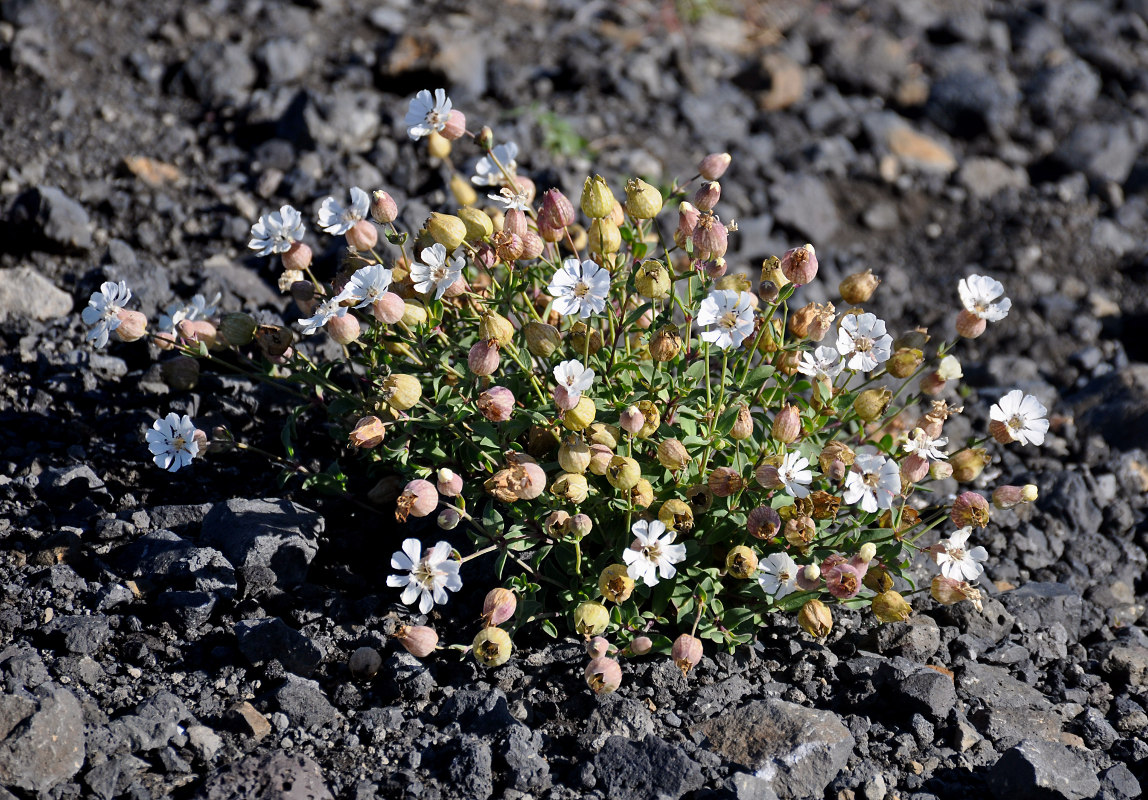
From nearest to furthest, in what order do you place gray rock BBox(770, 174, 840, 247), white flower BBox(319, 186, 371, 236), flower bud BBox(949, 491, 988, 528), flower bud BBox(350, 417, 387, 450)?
flower bud BBox(350, 417, 387, 450), flower bud BBox(949, 491, 988, 528), white flower BBox(319, 186, 371, 236), gray rock BBox(770, 174, 840, 247)

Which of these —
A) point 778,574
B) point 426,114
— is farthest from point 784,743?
point 426,114

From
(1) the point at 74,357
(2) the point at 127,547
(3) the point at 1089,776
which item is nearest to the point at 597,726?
(3) the point at 1089,776

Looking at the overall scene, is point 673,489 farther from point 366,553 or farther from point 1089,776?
point 1089,776

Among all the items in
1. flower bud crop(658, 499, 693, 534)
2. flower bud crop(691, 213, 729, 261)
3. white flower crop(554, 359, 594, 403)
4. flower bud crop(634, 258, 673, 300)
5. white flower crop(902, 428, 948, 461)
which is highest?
flower bud crop(691, 213, 729, 261)

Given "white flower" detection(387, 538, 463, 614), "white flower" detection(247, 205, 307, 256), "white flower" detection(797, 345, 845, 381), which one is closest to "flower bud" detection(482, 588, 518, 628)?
"white flower" detection(387, 538, 463, 614)

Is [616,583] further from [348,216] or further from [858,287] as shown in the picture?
[348,216]

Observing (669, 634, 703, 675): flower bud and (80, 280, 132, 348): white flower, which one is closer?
(669, 634, 703, 675): flower bud

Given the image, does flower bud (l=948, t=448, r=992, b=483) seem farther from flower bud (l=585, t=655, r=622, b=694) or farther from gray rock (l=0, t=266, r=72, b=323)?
gray rock (l=0, t=266, r=72, b=323)
